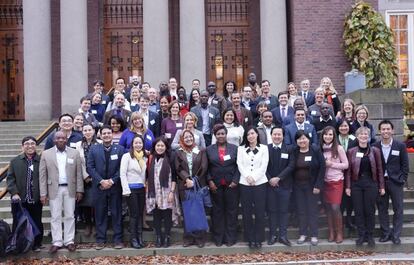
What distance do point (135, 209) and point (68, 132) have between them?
1.87m

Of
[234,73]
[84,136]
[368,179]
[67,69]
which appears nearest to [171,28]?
[234,73]

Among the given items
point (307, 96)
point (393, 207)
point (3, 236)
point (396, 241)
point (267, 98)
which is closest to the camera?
point (3, 236)

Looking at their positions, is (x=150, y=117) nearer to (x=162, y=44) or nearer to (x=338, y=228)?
(x=338, y=228)

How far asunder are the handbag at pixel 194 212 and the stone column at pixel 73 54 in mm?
8336

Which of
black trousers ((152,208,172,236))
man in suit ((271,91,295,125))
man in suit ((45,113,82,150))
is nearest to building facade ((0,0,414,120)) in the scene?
man in suit ((271,91,295,125))

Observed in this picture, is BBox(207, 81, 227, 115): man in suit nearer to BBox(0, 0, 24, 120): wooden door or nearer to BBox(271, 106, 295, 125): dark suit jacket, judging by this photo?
BBox(271, 106, 295, 125): dark suit jacket

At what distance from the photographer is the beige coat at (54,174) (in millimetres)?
9422

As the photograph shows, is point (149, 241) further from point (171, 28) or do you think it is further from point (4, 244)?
point (171, 28)

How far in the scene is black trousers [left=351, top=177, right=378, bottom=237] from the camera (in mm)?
9531

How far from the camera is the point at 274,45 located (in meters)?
17.2

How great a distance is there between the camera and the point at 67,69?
16984mm

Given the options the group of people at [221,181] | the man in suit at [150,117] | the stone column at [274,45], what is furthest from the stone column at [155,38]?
the group of people at [221,181]

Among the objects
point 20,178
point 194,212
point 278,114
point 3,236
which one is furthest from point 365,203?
point 3,236

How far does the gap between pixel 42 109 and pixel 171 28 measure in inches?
199
